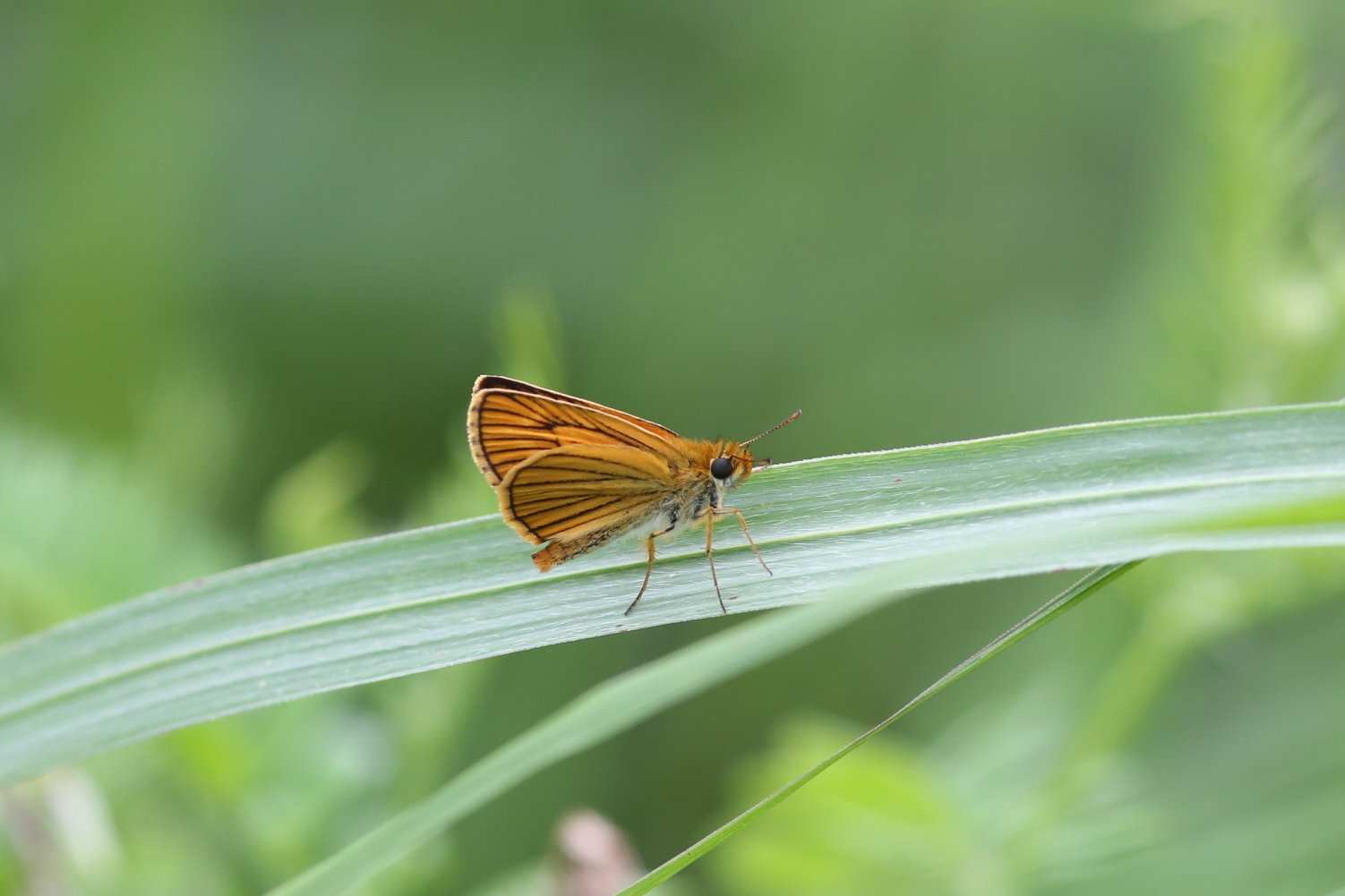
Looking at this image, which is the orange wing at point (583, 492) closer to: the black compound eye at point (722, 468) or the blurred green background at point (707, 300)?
the black compound eye at point (722, 468)

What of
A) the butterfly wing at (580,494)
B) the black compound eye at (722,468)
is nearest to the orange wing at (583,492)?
the butterfly wing at (580,494)

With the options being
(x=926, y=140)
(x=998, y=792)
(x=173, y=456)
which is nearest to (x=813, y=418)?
(x=926, y=140)

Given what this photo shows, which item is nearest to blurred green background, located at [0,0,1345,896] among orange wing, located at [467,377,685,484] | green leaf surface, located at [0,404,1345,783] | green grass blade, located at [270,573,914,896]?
orange wing, located at [467,377,685,484]

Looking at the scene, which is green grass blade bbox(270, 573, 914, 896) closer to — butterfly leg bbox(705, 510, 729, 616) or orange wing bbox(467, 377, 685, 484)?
butterfly leg bbox(705, 510, 729, 616)

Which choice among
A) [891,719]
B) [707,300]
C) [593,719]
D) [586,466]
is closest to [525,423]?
[586,466]

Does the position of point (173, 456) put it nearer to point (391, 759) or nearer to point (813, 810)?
point (391, 759)

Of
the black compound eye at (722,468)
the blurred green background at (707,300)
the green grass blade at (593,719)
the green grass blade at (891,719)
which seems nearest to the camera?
the green grass blade at (593,719)

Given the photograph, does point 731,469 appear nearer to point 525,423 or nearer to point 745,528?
point 745,528
